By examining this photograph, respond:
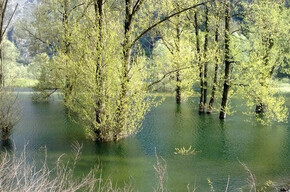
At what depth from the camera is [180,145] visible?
43.9 ft

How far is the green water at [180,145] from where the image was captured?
10.0 m

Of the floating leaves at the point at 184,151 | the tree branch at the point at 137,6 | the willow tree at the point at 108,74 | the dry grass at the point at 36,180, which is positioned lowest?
the floating leaves at the point at 184,151

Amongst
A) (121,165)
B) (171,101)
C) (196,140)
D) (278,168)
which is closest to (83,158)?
(121,165)

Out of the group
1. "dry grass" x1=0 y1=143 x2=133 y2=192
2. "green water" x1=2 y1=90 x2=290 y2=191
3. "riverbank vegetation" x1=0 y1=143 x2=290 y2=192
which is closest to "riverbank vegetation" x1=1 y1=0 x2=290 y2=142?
"green water" x1=2 y1=90 x2=290 y2=191

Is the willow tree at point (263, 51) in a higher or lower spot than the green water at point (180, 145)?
higher

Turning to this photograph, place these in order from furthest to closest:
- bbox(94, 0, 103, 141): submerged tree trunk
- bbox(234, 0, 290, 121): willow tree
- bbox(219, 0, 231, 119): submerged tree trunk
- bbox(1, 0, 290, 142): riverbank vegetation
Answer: bbox(219, 0, 231, 119): submerged tree trunk
bbox(234, 0, 290, 121): willow tree
bbox(1, 0, 290, 142): riverbank vegetation
bbox(94, 0, 103, 141): submerged tree trunk

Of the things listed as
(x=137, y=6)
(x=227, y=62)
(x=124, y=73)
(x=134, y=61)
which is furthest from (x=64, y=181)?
(x=227, y=62)

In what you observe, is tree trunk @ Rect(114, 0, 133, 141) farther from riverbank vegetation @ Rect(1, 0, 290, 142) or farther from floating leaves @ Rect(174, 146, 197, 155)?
floating leaves @ Rect(174, 146, 197, 155)

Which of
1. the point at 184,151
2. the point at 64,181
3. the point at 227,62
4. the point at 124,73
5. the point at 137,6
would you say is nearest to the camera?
the point at 64,181

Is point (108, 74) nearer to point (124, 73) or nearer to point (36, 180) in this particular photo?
point (124, 73)

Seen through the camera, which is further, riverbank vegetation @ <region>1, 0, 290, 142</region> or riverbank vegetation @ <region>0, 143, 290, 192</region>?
riverbank vegetation @ <region>1, 0, 290, 142</region>

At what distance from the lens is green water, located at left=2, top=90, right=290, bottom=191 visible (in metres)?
10.0

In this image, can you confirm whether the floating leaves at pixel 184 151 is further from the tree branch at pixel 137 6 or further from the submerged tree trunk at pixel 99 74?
the tree branch at pixel 137 6

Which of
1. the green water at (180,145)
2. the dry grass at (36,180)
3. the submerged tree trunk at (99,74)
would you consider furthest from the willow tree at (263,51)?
the dry grass at (36,180)
